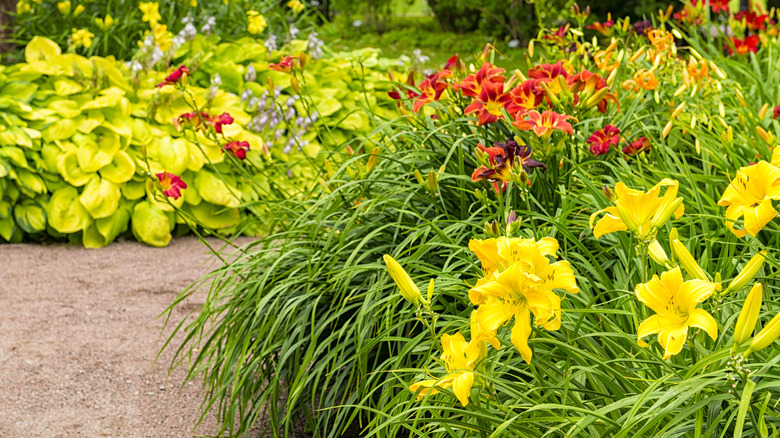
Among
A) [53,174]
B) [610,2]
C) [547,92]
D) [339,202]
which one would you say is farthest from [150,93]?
[610,2]

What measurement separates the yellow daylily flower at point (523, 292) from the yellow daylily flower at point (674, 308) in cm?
10

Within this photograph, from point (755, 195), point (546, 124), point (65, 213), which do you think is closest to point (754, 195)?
point (755, 195)

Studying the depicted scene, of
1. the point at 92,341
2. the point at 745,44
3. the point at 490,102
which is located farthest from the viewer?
the point at 745,44

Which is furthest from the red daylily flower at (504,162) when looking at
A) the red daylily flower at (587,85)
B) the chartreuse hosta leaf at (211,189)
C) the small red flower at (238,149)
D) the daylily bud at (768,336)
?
the chartreuse hosta leaf at (211,189)

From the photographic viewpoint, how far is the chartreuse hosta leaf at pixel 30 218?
13.7 ft

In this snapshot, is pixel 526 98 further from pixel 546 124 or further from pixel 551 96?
pixel 546 124

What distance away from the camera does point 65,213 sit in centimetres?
417

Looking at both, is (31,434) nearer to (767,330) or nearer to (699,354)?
(699,354)

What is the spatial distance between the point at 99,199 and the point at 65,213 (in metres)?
0.20

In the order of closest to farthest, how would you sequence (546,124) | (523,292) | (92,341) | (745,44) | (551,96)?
1. (523,292)
2. (546,124)
3. (551,96)
4. (92,341)
5. (745,44)

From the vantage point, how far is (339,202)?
240cm

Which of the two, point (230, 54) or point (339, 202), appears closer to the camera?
point (339, 202)

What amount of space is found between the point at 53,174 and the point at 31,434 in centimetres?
221

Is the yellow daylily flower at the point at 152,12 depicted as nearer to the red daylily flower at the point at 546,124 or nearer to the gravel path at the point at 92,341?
the gravel path at the point at 92,341
